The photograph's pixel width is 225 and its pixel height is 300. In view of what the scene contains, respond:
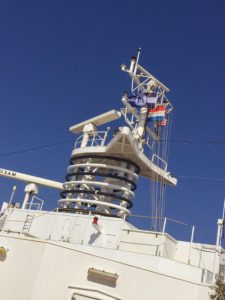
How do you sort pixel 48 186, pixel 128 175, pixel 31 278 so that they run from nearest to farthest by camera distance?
1. pixel 31 278
2. pixel 128 175
3. pixel 48 186

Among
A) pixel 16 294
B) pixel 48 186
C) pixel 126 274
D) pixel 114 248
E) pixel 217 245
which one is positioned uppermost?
pixel 48 186

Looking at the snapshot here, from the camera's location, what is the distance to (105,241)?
21125mm

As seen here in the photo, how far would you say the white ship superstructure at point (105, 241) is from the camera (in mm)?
17234

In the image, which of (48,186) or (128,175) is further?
(48,186)

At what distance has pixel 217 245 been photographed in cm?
2122

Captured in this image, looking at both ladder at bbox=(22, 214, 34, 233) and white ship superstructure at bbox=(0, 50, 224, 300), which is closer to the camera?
white ship superstructure at bbox=(0, 50, 224, 300)

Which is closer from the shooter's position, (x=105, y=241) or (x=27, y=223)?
(x=105, y=241)

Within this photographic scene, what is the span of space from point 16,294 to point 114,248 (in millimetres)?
5677

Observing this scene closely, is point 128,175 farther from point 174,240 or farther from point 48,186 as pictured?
point 48,186

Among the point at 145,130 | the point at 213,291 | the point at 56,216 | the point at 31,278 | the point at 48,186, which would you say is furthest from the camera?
the point at 48,186

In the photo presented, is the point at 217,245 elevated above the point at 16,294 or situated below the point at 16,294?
above

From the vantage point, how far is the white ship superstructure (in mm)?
17234

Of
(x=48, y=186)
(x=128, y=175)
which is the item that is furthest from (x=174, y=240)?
(x=48, y=186)

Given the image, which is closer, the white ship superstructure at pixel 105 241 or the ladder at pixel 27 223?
the white ship superstructure at pixel 105 241
